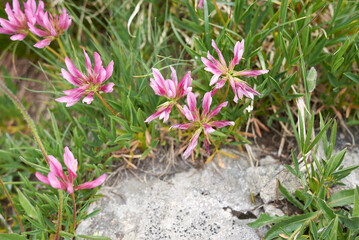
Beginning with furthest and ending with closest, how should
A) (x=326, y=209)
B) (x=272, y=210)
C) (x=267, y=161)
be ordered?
(x=267, y=161) → (x=272, y=210) → (x=326, y=209)

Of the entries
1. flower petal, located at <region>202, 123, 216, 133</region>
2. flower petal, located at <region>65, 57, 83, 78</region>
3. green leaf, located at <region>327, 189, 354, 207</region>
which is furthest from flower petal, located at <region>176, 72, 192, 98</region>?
green leaf, located at <region>327, 189, 354, 207</region>

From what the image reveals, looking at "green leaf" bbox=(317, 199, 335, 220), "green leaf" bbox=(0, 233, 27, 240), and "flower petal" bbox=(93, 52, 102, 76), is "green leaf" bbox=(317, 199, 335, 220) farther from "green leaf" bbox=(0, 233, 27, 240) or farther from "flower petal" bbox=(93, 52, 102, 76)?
"green leaf" bbox=(0, 233, 27, 240)

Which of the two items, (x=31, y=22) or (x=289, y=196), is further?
(x=31, y=22)

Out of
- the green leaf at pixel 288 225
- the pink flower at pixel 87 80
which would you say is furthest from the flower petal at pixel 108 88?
the green leaf at pixel 288 225

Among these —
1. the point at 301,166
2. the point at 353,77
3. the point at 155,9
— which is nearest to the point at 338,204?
the point at 301,166

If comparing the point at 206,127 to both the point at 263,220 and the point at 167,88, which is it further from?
the point at 263,220

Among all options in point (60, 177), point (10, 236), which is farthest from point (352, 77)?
point (10, 236)

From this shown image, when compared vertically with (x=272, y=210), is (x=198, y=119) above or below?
above
